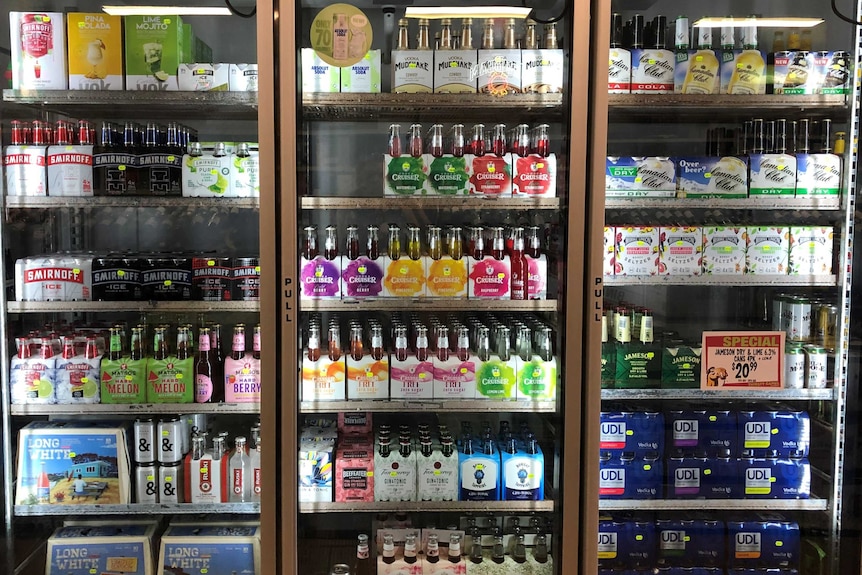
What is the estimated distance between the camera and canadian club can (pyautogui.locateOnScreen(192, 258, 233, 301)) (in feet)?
8.14

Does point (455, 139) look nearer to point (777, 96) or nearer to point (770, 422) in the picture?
point (777, 96)

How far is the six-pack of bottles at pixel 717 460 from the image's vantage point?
2.60 m

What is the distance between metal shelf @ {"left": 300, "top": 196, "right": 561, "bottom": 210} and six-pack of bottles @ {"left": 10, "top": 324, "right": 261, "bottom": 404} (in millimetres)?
564

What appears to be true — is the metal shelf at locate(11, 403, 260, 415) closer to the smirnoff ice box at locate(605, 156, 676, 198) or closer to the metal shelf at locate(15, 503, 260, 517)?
the metal shelf at locate(15, 503, 260, 517)

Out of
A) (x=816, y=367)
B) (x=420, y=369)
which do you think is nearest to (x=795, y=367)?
(x=816, y=367)

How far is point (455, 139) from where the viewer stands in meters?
2.54

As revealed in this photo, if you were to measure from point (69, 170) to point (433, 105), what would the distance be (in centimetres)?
131

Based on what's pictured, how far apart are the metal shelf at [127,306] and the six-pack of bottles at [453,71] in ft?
2.59

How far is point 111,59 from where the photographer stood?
8.08ft

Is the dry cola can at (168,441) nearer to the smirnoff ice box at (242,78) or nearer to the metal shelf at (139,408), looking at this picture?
the metal shelf at (139,408)

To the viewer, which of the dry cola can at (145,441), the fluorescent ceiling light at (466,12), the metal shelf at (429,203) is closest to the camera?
the metal shelf at (429,203)

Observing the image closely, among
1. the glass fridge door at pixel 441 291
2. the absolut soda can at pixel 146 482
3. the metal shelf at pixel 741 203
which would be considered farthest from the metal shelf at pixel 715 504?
the absolut soda can at pixel 146 482

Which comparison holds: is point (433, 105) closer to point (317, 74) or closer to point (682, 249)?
point (317, 74)

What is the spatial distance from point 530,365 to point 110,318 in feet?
5.49
